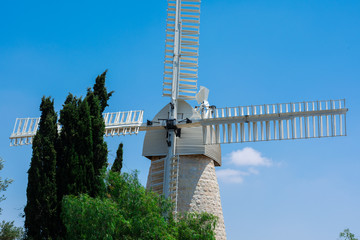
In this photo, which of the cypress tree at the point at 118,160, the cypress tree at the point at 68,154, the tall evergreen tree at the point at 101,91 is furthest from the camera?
the cypress tree at the point at 118,160

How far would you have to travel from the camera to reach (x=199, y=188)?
19219mm

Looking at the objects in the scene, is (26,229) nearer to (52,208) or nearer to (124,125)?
(52,208)

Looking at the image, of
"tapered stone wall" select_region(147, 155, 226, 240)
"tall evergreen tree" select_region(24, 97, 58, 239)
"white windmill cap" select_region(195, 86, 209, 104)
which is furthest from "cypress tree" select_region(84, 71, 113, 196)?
"white windmill cap" select_region(195, 86, 209, 104)

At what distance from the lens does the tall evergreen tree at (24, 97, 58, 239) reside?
1495 centimetres

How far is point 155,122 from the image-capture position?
20.2m

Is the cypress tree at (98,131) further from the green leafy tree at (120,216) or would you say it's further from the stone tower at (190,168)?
the stone tower at (190,168)

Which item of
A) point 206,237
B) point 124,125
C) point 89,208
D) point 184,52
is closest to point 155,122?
point 124,125

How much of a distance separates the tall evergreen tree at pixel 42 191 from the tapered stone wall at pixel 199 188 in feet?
17.7

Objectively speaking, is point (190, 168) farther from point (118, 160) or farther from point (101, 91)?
point (101, 91)

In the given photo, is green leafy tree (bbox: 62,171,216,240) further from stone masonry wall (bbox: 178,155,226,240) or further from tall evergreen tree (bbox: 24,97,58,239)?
stone masonry wall (bbox: 178,155,226,240)

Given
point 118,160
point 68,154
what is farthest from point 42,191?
point 118,160

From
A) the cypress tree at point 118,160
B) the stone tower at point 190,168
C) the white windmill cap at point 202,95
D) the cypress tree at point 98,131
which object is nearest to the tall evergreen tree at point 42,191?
the cypress tree at point 98,131

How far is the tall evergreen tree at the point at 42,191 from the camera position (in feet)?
49.0

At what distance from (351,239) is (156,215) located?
9.64m
